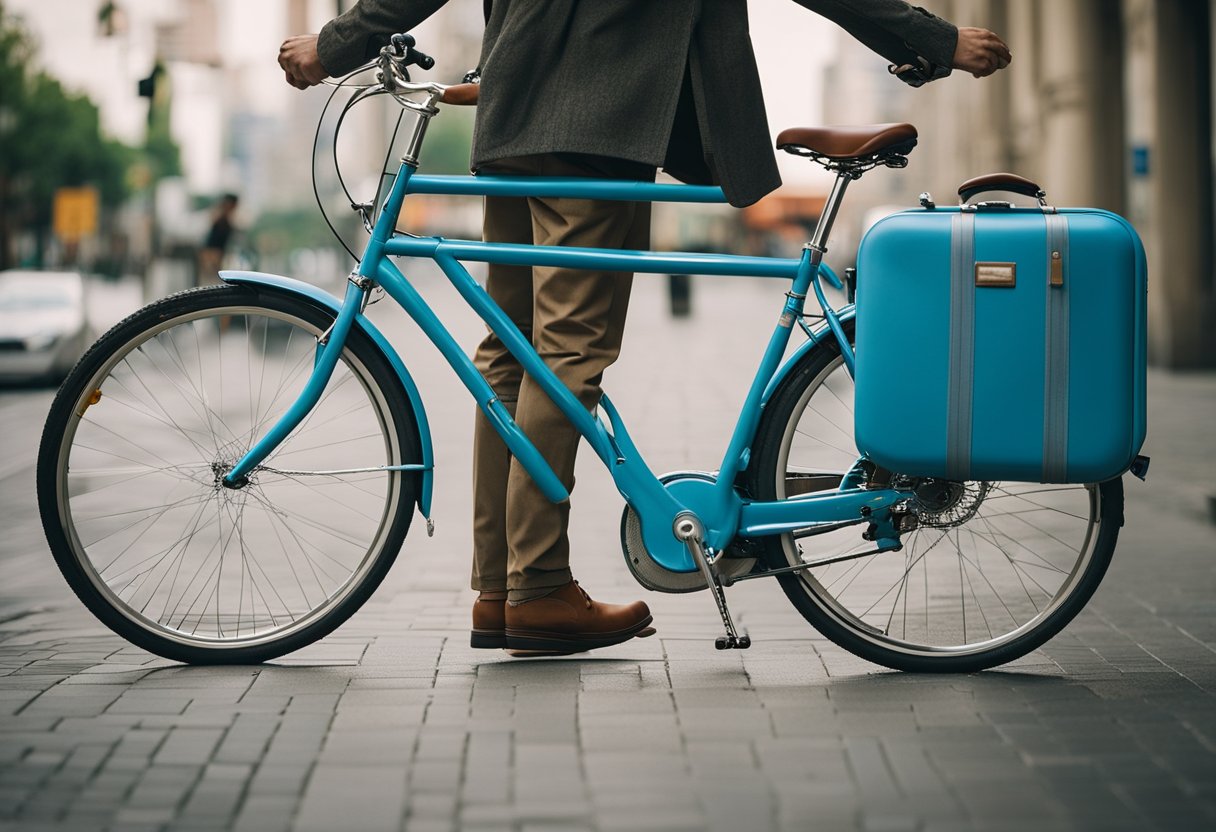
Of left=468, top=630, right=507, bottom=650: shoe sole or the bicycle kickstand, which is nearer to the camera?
the bicycle kickstand

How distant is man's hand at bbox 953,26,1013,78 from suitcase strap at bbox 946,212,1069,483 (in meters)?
0.40

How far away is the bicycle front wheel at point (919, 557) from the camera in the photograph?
4.20 m

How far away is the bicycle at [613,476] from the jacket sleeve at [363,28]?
0.17 metres

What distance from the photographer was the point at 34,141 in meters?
72.9

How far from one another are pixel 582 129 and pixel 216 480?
3.93ft

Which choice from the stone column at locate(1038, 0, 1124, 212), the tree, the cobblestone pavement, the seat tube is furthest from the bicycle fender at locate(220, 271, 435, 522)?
the tree

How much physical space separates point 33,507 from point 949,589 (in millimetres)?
5400

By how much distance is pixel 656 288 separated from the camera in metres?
54.0

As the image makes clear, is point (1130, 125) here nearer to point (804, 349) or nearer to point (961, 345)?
point (804, 349)

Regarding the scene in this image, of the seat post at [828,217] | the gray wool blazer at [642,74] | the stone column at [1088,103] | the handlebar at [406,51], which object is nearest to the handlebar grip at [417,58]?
the handlebar at [406,51]

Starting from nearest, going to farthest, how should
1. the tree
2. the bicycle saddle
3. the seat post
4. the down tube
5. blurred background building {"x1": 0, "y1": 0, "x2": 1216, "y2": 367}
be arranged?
the bicycle saddle, the seat post, the down tube, blurred background building {"x1": 0, "y1": 0, "x2": 1216, "y2": 367}, the tree

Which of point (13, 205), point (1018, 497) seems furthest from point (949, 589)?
point (13, 205)

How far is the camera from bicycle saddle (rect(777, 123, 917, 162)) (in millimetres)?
4027

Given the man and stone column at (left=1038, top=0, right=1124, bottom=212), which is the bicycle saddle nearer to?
the man
